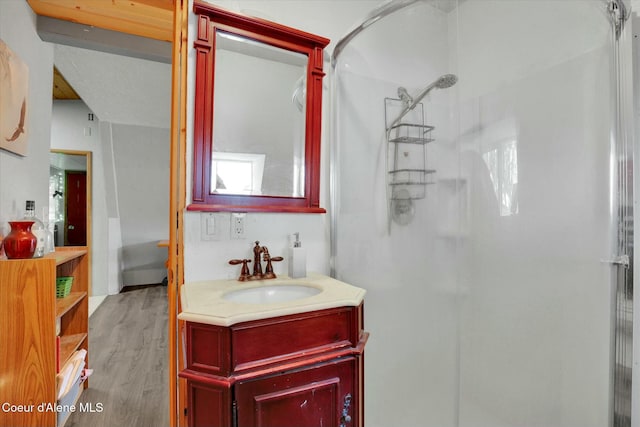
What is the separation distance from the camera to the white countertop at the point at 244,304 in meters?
0.86

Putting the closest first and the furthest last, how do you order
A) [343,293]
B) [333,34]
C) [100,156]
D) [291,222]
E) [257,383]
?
1. [257,383]
2. [343,293]
3. [291,222]
4. [333,34]
5. [100,156]

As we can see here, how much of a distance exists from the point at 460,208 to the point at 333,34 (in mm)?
1197

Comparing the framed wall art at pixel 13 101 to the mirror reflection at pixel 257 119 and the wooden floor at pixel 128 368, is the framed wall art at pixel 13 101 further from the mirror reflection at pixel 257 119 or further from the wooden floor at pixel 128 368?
the wooden floor at pixel 128 368

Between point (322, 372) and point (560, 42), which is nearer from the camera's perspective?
point (322, 372)

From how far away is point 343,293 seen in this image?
3.64 ft

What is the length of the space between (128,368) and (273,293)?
177cm

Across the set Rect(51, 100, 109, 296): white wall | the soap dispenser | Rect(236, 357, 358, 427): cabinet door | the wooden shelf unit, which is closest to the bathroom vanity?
Rect(236, 357, 358, 427): cabinet door

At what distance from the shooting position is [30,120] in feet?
6.25

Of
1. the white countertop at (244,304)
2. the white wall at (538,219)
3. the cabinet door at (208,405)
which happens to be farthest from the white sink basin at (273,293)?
the white wall at (538,219)

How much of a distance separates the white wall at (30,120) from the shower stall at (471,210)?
1.78m

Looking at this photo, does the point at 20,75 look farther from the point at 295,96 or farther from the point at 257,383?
the point at 257,383

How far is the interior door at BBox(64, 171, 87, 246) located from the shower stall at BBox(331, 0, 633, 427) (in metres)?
4.84

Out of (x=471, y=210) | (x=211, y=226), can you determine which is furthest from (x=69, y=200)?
(x=471, y=210)

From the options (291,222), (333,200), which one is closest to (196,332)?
(291,222)
